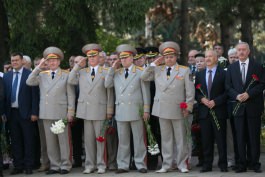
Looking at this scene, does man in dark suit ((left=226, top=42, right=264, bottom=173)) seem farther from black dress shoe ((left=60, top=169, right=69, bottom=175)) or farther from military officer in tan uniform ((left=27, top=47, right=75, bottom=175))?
black dress shoe ((left=60, top=169, right=69, bottom=175))

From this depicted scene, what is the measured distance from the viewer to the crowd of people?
11.3 metres

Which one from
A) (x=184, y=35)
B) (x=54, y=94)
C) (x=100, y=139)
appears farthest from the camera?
(x=184, y=35)

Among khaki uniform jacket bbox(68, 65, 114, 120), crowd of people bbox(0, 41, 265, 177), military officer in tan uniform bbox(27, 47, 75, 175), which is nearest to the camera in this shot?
crowd of people bbox(0, 41, 265, 177)

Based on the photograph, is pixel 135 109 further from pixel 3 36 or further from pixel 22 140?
pixel 3 36

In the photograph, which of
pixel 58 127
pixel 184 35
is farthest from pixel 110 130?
pixel 184 35

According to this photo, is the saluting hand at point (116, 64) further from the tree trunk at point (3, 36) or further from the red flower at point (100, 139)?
the tree trunk at point (3, 36)

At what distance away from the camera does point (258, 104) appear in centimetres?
1123

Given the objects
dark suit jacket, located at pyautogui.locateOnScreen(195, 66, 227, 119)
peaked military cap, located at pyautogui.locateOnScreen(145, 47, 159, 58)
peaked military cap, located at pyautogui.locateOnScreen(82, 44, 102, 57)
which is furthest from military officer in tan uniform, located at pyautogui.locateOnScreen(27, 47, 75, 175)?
dark suit jacket, located at pyautogui.locateOnScreen(195, 66, 227, 119)

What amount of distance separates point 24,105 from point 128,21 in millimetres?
4214

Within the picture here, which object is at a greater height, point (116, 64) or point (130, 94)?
point (116, 64)

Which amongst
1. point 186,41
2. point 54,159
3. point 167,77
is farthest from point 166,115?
point 186,41

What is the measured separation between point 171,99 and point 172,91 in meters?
0.14

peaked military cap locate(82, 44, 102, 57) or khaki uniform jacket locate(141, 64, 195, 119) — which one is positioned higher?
peaked military cap locate(82, 44, 102, 57)

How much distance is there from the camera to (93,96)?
11.8 metres
